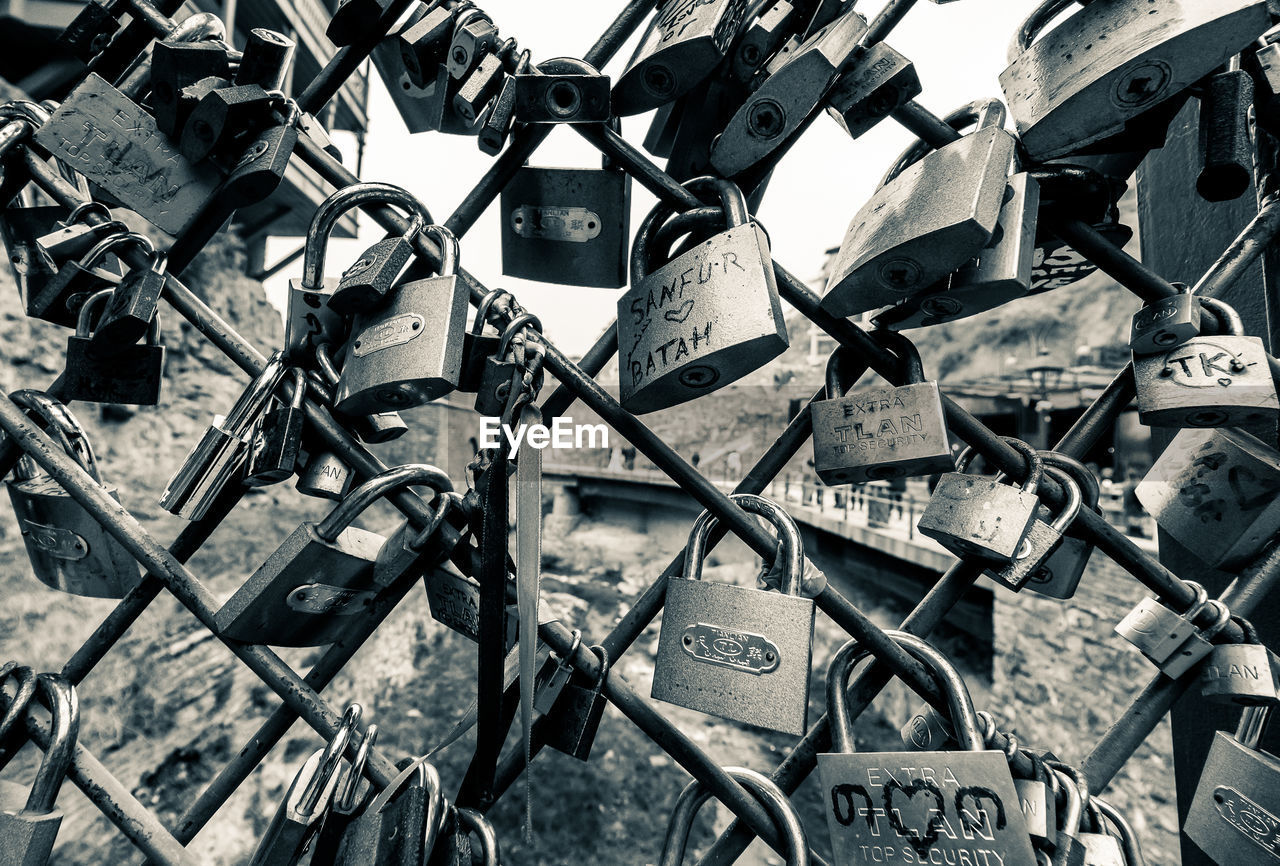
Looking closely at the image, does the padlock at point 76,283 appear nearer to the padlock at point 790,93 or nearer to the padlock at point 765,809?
the padlock at point 790,93

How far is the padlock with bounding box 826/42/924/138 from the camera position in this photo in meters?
0.45

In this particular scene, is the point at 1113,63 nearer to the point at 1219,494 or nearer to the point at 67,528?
the point at 1219,494

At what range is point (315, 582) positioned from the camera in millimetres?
429

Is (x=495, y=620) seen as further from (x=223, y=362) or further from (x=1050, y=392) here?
(x=1050, y=392)

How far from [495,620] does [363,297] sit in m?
0.25

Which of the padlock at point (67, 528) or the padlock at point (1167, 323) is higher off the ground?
the padlock at point (1167, 323)

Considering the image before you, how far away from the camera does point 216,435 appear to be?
1.50 ft

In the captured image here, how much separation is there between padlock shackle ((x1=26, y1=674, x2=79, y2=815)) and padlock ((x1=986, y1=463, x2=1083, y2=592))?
699 millimetres

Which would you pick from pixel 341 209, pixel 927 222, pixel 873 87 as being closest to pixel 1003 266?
pixel 927 222

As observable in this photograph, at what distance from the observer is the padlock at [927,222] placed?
379 millimetres

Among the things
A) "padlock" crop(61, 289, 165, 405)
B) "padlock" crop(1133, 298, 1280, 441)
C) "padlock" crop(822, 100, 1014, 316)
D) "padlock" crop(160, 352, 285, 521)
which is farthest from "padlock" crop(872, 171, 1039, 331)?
"padlock" crop(61, 289, 165, 405)

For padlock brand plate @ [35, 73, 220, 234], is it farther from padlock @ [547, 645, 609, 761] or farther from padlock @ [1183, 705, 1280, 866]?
padlock @ [1183, 705, 1280, 866]

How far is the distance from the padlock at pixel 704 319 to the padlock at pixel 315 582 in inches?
7.2

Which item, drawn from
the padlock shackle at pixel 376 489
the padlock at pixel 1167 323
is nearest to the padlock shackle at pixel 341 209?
the padlock shackle at pixel 376 489
